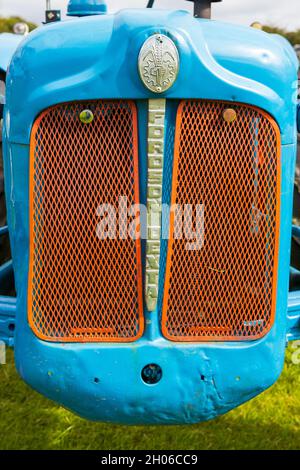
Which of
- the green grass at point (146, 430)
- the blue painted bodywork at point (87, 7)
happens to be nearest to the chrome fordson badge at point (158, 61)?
the blue painted bodywork at point (87, 7)

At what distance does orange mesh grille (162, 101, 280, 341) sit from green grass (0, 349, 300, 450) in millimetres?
884

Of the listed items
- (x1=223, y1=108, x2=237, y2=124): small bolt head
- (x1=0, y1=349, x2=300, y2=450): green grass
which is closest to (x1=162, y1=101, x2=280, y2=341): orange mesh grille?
(x1=223, y1=108, x2=237, y2=124): small bolt head

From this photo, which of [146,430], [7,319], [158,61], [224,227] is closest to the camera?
[158,61]

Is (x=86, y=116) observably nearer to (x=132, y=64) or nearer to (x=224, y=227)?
(x=132, y=64)

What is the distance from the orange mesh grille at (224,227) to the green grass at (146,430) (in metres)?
0.88

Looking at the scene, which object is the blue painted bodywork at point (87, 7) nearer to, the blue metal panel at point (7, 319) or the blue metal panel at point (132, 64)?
the blue metal panel at point (132, 64)

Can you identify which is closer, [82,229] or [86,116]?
[86,116]

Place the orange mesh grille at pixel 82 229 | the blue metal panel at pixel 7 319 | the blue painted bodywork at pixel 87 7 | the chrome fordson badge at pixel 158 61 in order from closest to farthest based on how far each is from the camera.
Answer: the chrome fordson badge at pixel 158 61 → the orange mesh grille at pixel 82 229 → the blue metal panel at pixel 7 319 → the blue painted bodywork at pixel 87 7

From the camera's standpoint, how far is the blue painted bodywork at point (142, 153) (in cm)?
157

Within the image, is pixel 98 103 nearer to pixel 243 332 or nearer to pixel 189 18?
pixel 189 18

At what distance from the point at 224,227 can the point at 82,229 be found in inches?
15.4

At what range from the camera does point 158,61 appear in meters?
1.53

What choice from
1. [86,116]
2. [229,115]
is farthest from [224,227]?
[86,116]

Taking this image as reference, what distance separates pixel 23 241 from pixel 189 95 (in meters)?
0.61
